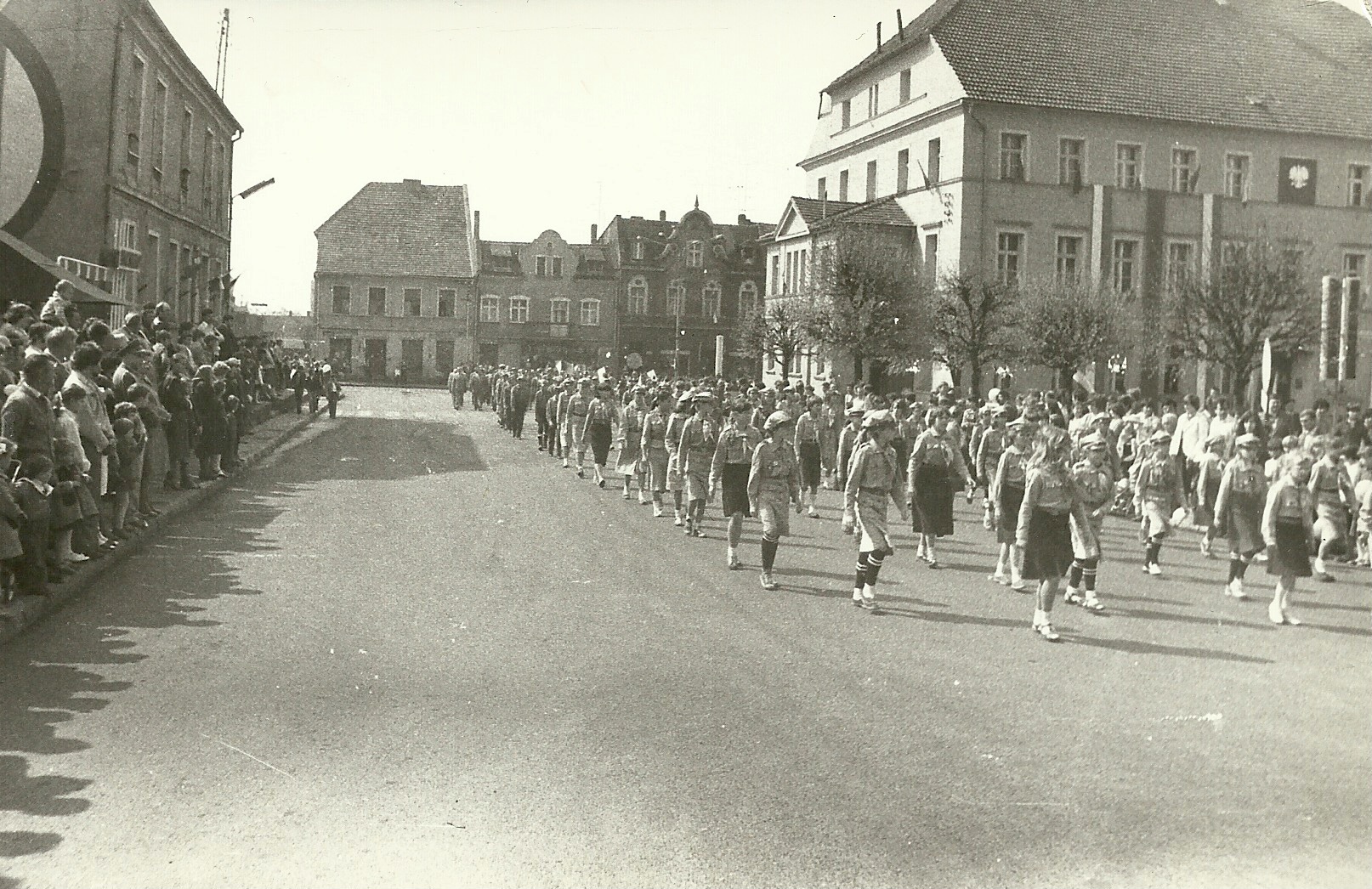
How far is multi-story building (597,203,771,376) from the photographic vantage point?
253ft

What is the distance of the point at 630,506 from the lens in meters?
18.8

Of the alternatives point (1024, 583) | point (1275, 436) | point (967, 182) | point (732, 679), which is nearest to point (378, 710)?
point (732, 679)

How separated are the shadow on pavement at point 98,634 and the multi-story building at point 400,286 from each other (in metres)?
57.6

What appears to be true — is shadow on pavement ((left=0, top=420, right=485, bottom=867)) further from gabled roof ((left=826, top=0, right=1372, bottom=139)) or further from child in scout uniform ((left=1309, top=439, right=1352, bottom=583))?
gabled roof ((left=826, top=0, right=1372, bottom=139))

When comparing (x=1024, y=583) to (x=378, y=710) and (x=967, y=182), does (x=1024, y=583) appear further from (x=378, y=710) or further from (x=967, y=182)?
(x=967, y=182)

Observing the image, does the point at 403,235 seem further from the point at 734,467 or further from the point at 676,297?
the point at 734,467

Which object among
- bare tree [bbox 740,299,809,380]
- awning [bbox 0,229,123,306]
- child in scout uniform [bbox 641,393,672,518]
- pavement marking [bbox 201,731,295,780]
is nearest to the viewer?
pavement marking [bbox 201,731,295,780]

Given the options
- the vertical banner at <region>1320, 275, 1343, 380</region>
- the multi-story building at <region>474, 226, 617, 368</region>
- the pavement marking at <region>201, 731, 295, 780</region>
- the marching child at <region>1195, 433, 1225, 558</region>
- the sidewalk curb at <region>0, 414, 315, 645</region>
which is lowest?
the pavement marking at <region>201, 731, 295, 780</region>

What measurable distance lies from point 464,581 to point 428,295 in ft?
219

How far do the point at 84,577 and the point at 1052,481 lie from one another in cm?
859

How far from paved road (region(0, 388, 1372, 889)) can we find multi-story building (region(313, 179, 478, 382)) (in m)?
65.3

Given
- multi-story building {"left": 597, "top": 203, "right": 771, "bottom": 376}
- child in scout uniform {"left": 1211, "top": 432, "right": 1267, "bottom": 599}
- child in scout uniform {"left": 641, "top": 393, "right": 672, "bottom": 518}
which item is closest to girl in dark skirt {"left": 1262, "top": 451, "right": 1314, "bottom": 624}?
child in scout uniform {"left": 1211, "top": 432, "right": 1267, "bottom": 599}

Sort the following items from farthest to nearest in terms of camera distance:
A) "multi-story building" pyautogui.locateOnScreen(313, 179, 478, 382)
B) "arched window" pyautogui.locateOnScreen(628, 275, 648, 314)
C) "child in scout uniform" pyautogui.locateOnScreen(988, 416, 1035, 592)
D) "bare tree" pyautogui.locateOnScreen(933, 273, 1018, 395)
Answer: "arched window" pyautogui.locateOnScreen(628, 275, 648, 314)
"multi-story building" pyautogui.locateOnScreen(313, 179, 478, 382)
"bare tree" pyautogui.locateOnScreen(933, 273, 1018, 395)
"child in scout uniform" pyautogui.locateOnScreen(988, 416, 1035, 592)

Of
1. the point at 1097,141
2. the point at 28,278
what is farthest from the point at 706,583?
the point at 1097,141
